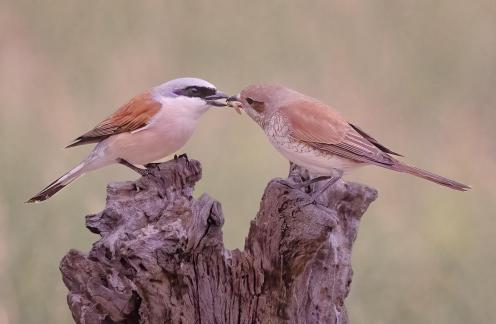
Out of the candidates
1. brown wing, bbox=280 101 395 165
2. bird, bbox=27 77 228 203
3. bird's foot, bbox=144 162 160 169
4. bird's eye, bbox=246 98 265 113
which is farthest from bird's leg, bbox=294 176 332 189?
bird's foot, bbox=144 162 160 169

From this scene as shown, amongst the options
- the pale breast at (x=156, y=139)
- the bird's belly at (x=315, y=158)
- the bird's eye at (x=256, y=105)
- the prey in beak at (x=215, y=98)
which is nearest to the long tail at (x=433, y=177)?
the bird's belly at (x=315, y=158)

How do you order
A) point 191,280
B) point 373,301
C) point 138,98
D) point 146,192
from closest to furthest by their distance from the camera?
1. point 191,280
2. point 146,192
3. point 138,98
4. point 373,301

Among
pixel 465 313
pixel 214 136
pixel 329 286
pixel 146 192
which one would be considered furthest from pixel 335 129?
pixel 465 313

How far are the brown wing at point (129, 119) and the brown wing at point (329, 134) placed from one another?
0.60m

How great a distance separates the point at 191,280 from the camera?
8.11 feet

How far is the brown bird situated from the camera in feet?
8.15

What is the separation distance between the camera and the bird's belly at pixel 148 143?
285 cm

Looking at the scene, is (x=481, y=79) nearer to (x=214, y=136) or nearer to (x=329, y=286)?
(x=214, y=136)

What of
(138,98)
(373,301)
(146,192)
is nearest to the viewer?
(146,192)

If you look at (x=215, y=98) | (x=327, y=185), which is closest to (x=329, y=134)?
(x=327, y=185)

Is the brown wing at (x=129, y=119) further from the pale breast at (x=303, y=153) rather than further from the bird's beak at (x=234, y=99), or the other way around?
the pale breast at (x=303, y=153)

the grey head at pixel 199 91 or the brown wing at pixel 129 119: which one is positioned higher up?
the grey head at pixel 199 91

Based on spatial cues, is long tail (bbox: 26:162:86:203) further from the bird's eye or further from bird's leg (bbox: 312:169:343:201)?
bird's leg (bbox: 312:169:343:201)

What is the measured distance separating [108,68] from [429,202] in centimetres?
184
